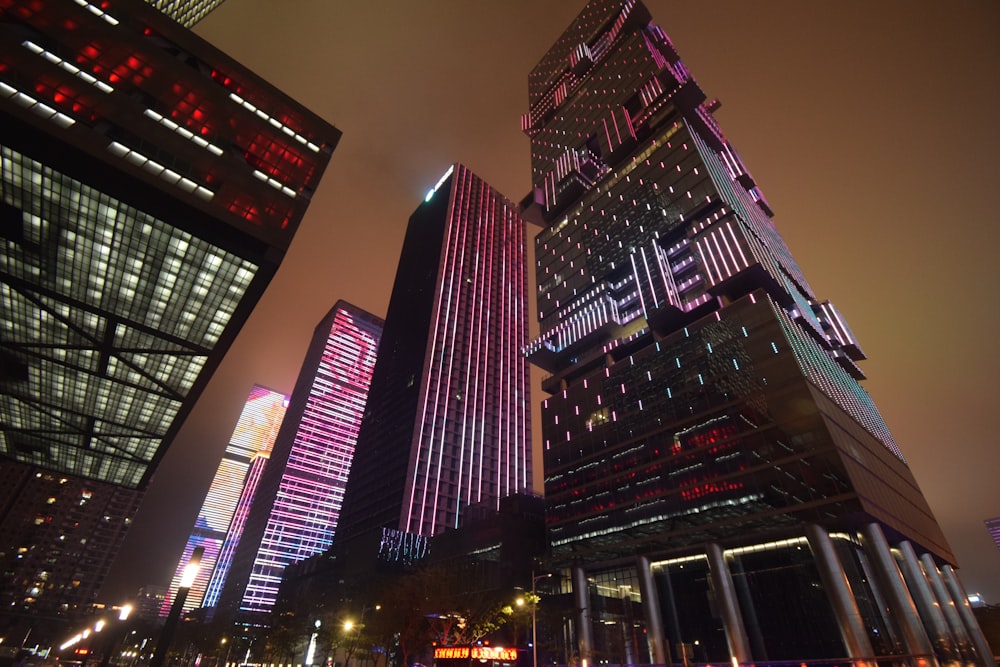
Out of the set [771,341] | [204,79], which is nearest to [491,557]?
[771,341]

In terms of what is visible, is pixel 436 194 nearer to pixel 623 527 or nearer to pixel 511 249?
pixel 511 249

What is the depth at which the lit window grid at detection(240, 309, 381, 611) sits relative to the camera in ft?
467

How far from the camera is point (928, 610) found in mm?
49031

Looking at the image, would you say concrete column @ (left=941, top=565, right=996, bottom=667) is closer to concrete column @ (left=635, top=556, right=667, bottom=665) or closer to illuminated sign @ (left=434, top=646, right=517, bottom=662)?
concrete column @ (left=635, top=556, right=667, bottom=665)

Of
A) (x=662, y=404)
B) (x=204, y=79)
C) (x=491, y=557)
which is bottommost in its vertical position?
(x=491, y=557)

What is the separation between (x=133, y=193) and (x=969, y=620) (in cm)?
10119

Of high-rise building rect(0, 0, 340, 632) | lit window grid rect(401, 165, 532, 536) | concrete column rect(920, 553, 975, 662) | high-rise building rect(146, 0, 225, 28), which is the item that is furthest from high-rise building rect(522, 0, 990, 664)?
high-rise building rect(146, 0, 225, 28)

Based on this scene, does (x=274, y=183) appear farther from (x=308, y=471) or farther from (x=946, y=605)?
(x=308, y=471)

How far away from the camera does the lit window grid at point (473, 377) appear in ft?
356

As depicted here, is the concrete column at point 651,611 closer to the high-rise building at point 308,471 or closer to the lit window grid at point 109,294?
the lit window grid at point 109,294

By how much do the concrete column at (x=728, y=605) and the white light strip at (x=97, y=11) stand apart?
74.0m

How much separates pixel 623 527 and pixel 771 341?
1205 inches

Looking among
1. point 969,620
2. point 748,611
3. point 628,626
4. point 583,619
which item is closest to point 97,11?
point 583,619

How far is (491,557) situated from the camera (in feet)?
249
